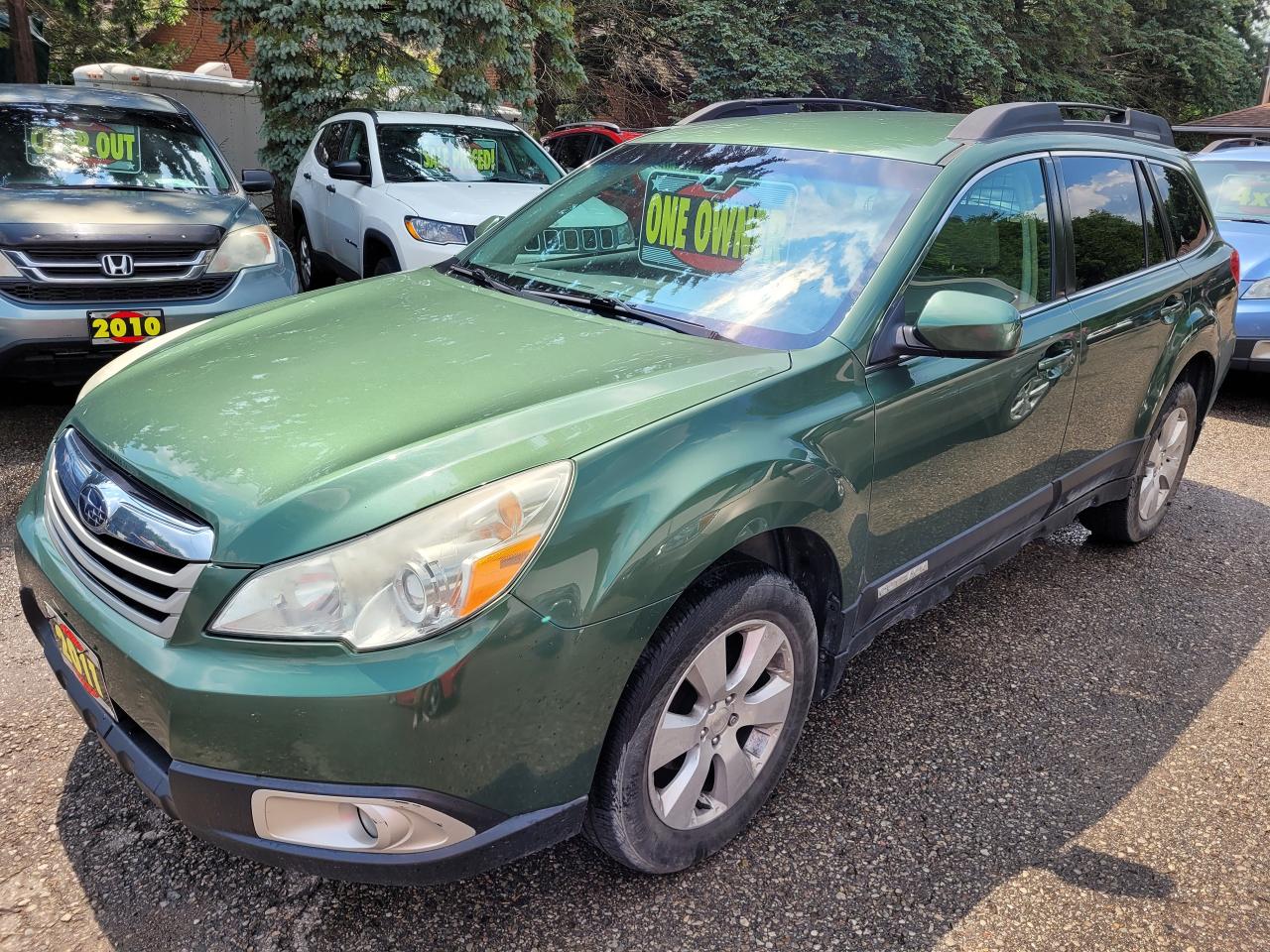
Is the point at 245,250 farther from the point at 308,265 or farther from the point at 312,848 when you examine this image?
the point at 312,848

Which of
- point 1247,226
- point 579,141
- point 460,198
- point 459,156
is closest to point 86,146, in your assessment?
point 460,198

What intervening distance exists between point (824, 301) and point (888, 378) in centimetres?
25

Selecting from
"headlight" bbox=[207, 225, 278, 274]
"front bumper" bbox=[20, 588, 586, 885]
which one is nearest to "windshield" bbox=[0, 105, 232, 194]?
"headlight" bbox=[207, 225, 278, 274]

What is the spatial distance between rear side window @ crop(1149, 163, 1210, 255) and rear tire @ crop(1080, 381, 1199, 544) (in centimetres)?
60

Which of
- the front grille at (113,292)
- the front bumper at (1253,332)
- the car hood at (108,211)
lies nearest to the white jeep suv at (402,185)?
the car hood at (108,211)

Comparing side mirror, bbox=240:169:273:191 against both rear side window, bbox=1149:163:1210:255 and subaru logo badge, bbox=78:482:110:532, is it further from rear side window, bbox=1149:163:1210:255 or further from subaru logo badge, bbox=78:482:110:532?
rear side window, bbox=1149:163:1210:255

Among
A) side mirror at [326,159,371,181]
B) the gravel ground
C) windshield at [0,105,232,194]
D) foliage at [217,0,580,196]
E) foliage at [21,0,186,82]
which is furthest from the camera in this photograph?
foliage at [21,0,186,82]

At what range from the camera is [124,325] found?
188 inches

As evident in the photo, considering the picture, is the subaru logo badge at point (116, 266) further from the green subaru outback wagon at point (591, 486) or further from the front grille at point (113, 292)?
the green subaru outback wagon at point (591, 486)

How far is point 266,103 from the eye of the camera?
10.4 m

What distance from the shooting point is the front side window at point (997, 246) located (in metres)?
2.67

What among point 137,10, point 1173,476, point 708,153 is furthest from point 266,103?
point 1173,476

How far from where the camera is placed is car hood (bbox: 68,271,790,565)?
1847mm

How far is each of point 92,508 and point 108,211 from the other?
3567mm
